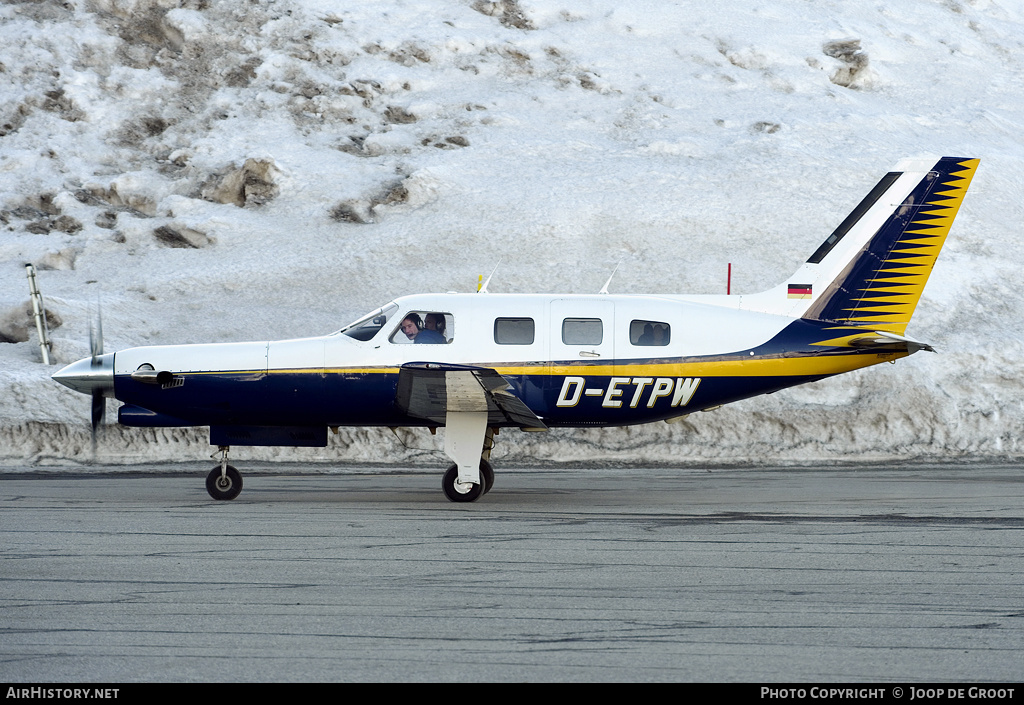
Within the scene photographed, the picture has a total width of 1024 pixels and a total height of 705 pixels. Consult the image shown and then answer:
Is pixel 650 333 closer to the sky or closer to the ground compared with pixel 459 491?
closer to the sky

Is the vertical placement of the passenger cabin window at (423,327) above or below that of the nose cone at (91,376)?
above

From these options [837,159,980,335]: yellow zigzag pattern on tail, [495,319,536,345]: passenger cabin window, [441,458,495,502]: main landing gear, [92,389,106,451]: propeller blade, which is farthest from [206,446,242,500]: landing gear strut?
[837,159,980,335]: yellow zigzag pattern on tail

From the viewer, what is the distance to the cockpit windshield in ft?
45.2

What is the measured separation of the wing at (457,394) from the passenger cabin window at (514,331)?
788 millimetres

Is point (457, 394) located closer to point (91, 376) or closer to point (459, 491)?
point (459, 491)

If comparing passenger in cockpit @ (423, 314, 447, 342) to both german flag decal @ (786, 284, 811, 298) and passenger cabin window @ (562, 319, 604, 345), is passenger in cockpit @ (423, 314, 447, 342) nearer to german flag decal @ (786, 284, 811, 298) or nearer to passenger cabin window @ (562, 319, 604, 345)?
passenger cabin window @ (562, 319, 604, 345)

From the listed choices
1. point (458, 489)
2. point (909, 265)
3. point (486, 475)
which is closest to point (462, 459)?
point (458, 489)

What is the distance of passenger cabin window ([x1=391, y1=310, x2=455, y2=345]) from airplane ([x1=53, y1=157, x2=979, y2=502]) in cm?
1

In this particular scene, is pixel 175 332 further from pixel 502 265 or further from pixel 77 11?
pixel 77 11

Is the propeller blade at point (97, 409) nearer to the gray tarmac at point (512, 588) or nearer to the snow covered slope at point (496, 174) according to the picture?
the gray tarmac at point (512, 588)

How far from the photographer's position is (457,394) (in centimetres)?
1298

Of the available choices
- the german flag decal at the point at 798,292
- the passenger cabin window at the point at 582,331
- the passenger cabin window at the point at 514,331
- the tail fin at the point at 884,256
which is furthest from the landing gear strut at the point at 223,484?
the german flag decal at the point at 798,292

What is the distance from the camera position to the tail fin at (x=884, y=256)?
1438 cm

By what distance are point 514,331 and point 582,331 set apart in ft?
2.94
